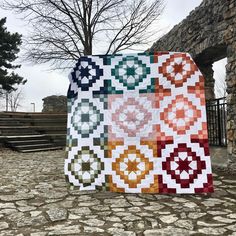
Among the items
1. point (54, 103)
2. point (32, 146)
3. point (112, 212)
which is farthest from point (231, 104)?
point (54, 103)

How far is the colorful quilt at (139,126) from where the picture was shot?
3846 mm

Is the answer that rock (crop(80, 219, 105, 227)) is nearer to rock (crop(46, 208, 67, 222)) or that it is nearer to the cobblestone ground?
the cobblestone ground

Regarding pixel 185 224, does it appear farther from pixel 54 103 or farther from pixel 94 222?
pixel 54 103

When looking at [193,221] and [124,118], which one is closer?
[193,221]

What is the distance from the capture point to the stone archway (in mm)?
5090

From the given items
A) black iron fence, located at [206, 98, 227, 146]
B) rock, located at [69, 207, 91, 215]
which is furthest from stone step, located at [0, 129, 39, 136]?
rock, located at [69, 207, 91, 215]

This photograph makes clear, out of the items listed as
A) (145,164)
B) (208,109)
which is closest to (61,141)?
(208,109)

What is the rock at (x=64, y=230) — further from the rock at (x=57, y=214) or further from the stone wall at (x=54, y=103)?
the stone wall at (x=54, y=103)

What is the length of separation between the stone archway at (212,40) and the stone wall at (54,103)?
35.8 feet

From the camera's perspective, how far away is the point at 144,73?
4086 mm

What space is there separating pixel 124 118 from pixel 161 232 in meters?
1.74

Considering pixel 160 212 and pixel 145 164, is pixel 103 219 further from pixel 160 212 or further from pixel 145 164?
pixel 145 164

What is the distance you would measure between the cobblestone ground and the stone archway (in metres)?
1.36

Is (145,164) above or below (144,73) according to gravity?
below
